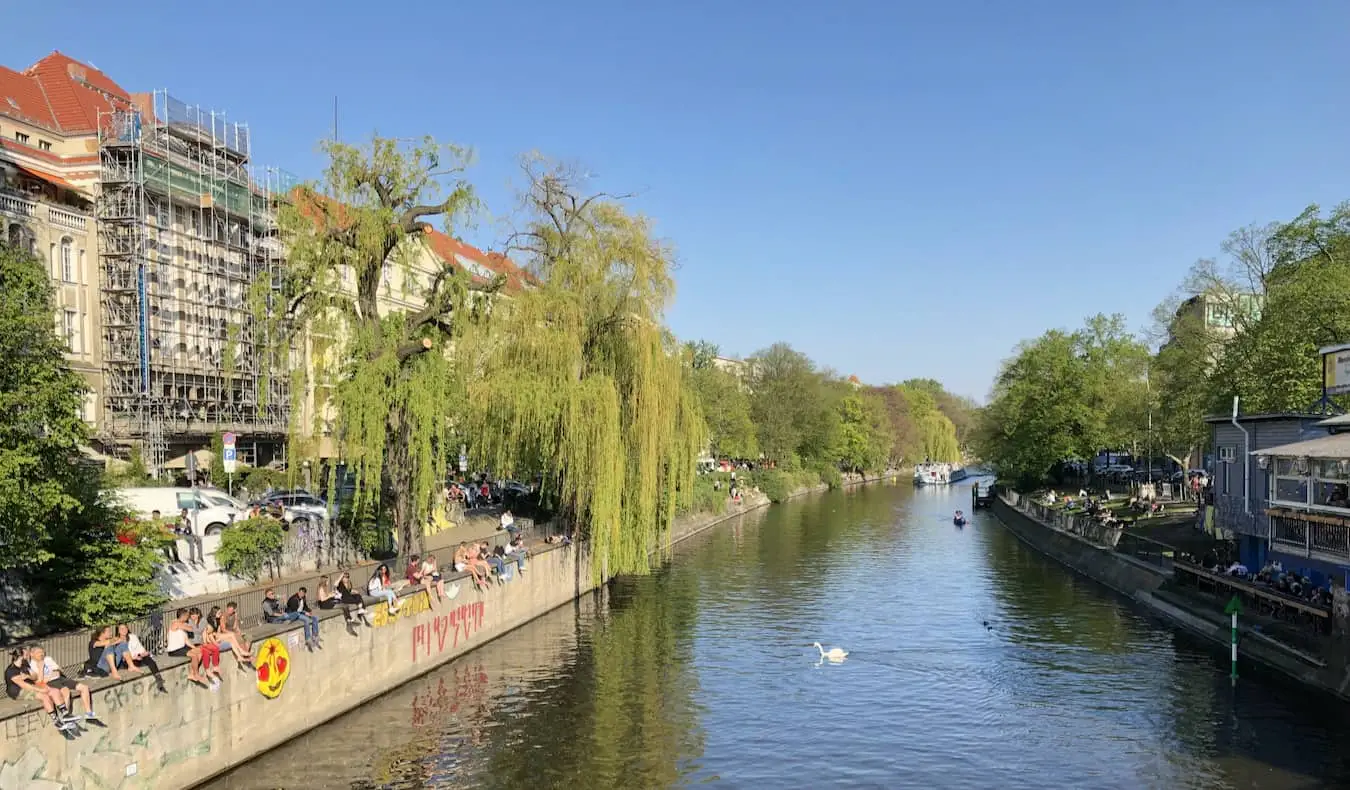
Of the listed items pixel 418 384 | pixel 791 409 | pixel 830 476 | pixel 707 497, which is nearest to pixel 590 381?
pixel 418 384

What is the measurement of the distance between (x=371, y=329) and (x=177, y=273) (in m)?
29.0

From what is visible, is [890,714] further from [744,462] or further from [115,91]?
[744,462]

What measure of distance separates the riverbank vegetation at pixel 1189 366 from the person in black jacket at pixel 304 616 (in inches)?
1338

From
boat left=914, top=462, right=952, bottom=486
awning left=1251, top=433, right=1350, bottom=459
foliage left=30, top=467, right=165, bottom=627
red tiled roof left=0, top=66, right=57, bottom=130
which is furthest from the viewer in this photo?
boat left=914, top=462, right=952, bottom=486

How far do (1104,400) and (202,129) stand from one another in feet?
217

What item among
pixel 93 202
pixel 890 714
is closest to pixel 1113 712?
pixel 890 714

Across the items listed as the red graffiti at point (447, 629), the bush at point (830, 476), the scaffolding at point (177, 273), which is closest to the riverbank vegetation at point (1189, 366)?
the bush at point (830, 476)

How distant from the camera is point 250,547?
83.5ft

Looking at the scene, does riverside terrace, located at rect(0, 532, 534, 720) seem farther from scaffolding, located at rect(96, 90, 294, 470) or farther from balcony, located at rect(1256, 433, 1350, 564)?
balcony, located at rect(1256, 433, 1350, 564)

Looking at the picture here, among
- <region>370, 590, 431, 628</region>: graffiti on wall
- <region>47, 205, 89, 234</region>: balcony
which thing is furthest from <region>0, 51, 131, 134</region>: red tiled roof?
<region>370, 590, 431, 628</region>: graffiti on wall

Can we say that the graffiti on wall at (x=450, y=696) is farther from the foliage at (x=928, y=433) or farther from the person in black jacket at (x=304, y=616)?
the foliage at (x=928, y=433)

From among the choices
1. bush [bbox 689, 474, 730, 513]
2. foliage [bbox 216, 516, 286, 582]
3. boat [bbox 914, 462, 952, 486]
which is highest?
foliage [bbox 216, 516, 286, 582]

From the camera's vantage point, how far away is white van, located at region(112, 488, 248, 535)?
29.6 metres

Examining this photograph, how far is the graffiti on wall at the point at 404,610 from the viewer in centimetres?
2491
